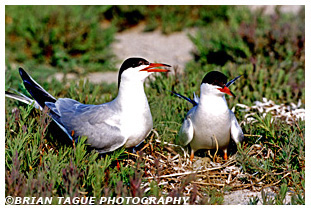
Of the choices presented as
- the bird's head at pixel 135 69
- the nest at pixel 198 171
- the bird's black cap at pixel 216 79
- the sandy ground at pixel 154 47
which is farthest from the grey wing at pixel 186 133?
the sandy ground at pixel 154 47

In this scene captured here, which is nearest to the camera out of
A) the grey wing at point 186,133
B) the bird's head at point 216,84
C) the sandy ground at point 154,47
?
the bird's head at point 216,84

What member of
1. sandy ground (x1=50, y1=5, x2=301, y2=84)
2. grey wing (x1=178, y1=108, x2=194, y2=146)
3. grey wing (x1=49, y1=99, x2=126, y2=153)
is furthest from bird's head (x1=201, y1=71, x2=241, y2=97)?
sandy ground (x1=50, y1=5, x2=301, y2=84)

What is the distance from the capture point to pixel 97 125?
360 centimetres

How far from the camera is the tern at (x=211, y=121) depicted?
345 centimetres

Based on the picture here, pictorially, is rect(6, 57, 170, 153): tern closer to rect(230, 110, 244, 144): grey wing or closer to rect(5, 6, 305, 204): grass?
rect(5, 6, 305, 204): grass

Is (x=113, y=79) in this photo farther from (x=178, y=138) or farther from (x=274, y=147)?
(x=274, y=147)

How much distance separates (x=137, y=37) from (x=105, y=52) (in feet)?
3.66

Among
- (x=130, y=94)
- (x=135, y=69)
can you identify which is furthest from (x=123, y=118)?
(x=135, y=69)

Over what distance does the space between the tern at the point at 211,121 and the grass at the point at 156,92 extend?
0.64ft

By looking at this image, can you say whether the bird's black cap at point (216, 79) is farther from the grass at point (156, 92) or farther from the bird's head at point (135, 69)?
the grass at point (156, 92)

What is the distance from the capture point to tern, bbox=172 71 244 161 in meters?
3.45

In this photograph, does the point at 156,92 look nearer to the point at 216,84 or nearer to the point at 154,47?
the point at 216,84

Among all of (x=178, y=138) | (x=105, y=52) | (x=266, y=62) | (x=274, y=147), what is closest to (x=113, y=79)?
(x=105, y=52)

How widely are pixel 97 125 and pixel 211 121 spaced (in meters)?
0.92
